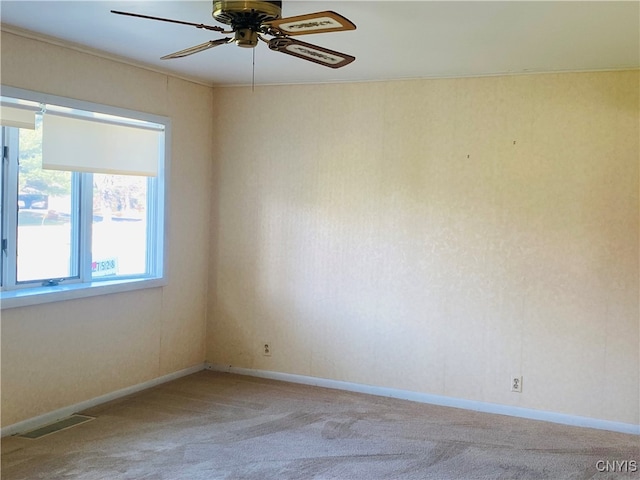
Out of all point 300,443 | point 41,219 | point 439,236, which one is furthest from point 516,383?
point 41,219

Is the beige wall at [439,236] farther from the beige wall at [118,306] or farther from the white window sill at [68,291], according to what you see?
the white window sill at [68,291]

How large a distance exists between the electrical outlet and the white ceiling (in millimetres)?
2241

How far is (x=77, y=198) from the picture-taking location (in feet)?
14.6

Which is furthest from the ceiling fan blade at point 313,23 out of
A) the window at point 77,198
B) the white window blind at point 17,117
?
the window at point 77,198

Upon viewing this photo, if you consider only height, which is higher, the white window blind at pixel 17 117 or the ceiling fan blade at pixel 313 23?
the ceiling fan blade at pixel 313 23

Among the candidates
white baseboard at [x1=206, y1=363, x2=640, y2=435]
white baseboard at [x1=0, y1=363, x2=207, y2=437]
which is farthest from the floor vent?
white baseboard at [x1=206, y1=363, x2=640, y2=435]

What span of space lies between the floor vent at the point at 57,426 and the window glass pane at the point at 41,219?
97 cm

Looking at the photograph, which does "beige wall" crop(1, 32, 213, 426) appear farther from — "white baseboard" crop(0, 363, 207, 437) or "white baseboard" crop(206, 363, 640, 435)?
"white baseboard" crop(206, 363, 640, 435)

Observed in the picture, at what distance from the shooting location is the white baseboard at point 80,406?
12.9 ft

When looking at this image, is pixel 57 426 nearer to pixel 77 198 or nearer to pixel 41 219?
pixel 41 219

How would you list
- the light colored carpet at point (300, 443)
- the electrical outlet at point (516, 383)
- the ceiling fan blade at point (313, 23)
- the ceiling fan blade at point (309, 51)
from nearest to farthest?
the ceiling fan blade at point (313, 23) < the ceiling fan blade at point (309, 51) < the light colored carpet at point (300, 443) < the electrical outlet at point (516, 383)

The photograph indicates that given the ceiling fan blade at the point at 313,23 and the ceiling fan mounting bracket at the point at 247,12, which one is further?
the ceiling fan mounting bracket at the point at 247,12

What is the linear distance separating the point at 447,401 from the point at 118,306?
8.60ft

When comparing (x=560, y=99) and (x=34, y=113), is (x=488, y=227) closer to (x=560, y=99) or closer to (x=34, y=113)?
(x=560, y=99)
